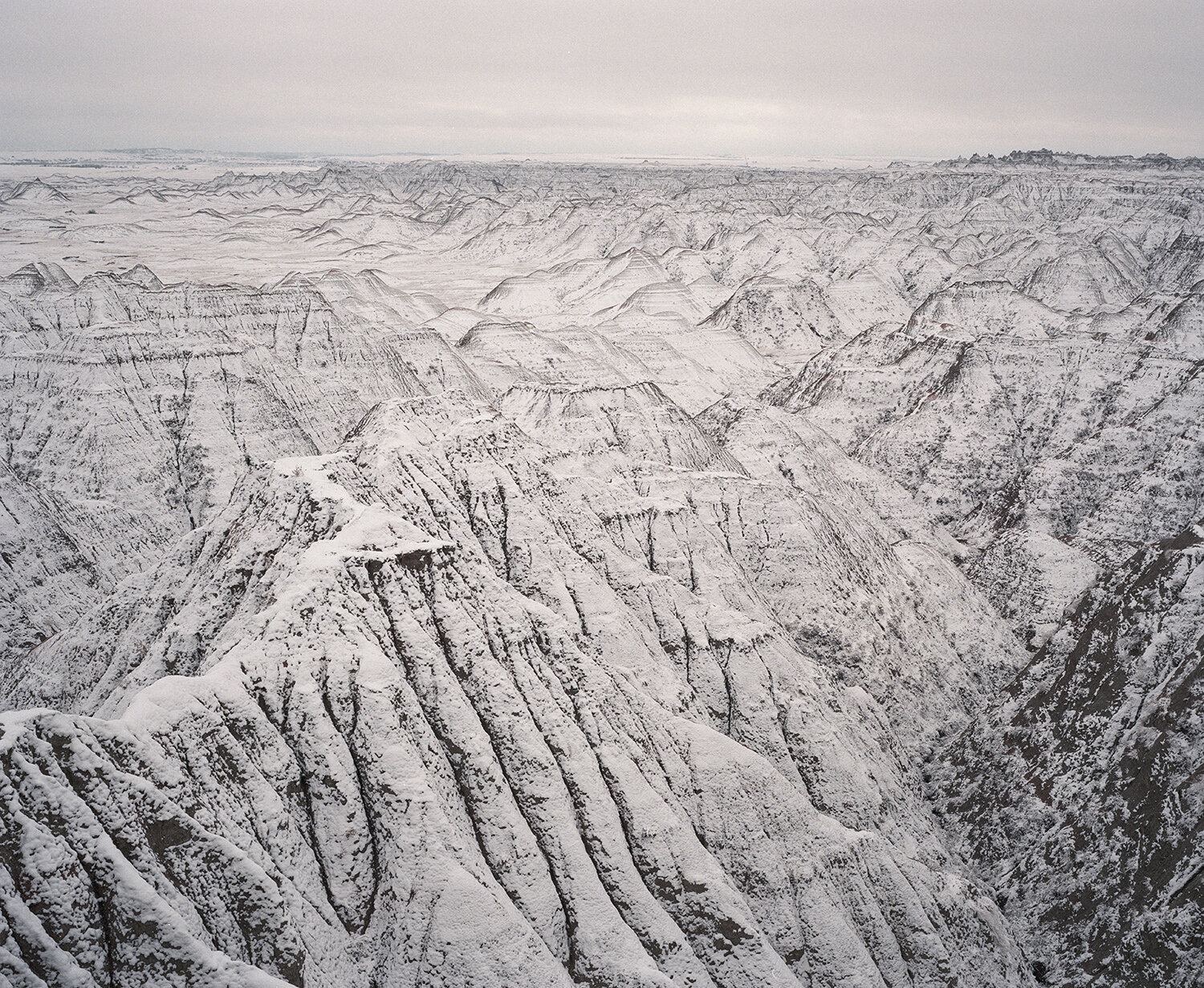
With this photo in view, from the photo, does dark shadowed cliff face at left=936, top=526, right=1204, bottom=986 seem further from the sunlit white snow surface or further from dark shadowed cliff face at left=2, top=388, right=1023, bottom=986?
dark shadowed cliff face at left=2, top=388, right=1023, bottom=986

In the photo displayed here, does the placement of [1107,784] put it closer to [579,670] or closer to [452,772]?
[579,670]

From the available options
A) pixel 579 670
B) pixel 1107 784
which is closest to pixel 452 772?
pixel 579 670

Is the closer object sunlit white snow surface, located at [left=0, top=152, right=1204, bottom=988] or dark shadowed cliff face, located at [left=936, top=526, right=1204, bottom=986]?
sunlit white snow surface, located at [left=0, top=152, right=1204, bottom=988]

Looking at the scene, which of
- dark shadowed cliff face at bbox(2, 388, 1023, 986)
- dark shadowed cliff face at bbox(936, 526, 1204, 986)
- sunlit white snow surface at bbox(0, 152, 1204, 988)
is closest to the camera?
dark shadowed cliff face at bbox(2, 388, 1023, 986)

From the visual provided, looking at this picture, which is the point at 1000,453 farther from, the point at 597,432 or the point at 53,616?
the point at 53,616

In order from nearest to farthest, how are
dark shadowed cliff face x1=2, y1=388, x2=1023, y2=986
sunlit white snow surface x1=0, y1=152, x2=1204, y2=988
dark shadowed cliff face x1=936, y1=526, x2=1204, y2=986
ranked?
dark shadowed cliff face x1=2, y1=388, x2=1023, y2=986, sunlit white snow surface x1=0, y1=152, x2=1204, y2=988, dark shadowed cliff face x1=936, y1=526, x2=1204, y2=986

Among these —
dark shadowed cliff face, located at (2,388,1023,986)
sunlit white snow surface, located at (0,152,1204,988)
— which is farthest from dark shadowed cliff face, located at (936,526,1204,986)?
dark shadowed cliff face, located at (2,388,1023,986)

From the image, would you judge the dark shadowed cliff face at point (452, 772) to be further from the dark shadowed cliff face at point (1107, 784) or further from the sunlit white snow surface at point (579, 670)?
the dark shadowed cliff face at point (1107, 784)
